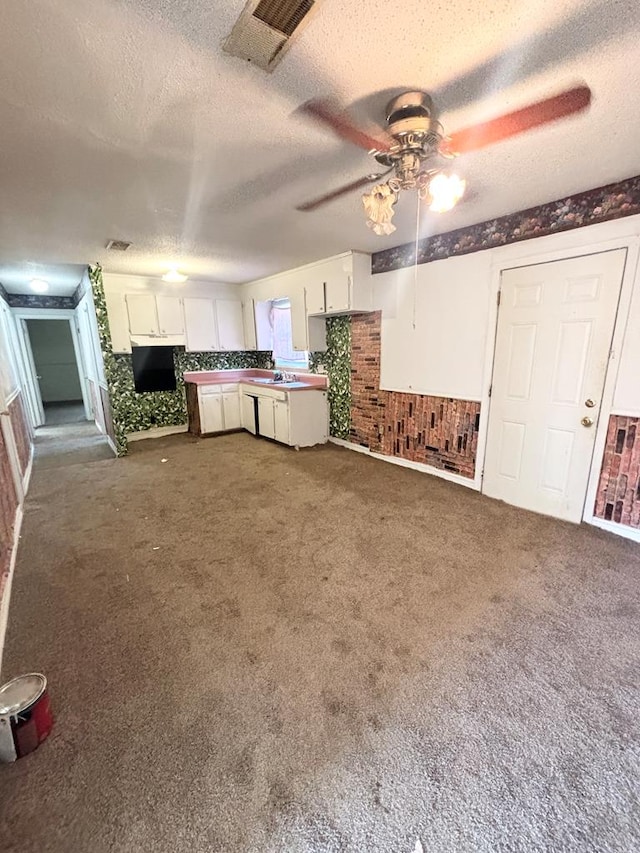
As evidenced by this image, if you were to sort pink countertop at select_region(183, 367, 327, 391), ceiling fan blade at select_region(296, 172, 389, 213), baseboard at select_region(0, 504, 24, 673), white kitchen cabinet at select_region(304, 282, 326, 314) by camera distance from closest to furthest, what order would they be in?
ceiling fan blade at select_region(296, 172, 389, 213), baseboard at select_region(0, 504, 24, 673), white kitchen cabinet at select_region(304, 282, 326, 314), pink countertop at select_region(183, 367, 327, 391)

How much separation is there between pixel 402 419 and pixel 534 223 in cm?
221

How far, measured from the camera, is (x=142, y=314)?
5324 millimetres

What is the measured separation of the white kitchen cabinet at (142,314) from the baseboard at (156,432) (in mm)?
1546

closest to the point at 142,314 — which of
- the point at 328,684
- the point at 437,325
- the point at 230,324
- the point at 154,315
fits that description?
the point at 154,315

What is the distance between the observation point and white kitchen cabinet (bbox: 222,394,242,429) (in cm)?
600

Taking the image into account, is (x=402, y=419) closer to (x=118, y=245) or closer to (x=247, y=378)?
(x=247, y=378)

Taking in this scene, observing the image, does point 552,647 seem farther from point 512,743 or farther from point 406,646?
point 406,646

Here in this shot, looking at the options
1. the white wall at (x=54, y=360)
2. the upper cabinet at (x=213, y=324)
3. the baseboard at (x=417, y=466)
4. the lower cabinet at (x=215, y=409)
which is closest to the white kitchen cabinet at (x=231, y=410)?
the lower cabinet at (x=215, y=409)

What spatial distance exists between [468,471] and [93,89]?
149 inches

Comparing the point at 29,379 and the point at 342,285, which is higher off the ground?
the point at 342,285

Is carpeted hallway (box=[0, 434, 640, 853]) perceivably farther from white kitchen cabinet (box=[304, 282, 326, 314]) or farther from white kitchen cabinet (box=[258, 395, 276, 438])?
white kitchen cabinet (box=[304, 282, 326, 314])

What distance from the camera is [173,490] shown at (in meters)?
3.72

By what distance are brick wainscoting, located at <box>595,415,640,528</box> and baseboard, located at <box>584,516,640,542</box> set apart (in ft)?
0.10

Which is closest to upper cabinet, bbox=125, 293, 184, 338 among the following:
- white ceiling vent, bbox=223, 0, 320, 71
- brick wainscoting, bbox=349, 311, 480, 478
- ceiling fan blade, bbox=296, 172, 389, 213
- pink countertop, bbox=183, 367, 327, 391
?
pink countertop, bbox=183, 367, 327, 391
